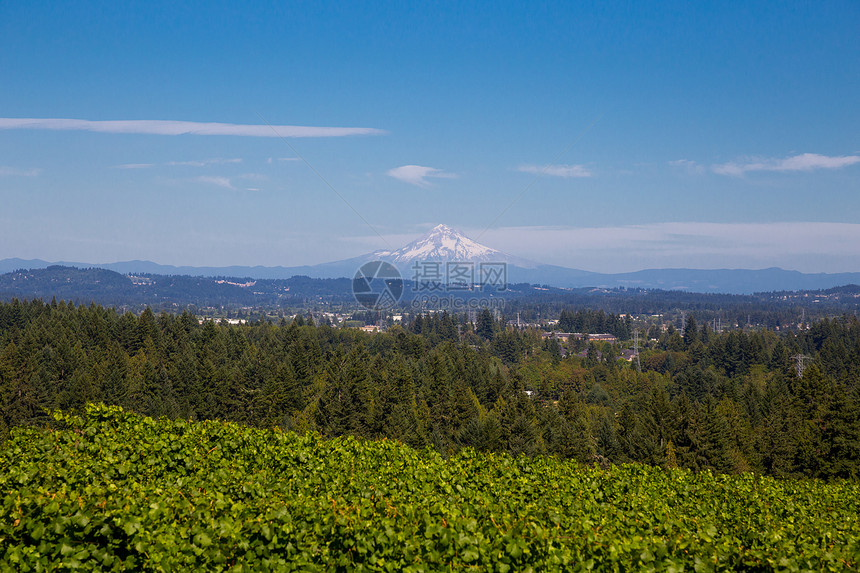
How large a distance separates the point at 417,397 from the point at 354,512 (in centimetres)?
4895

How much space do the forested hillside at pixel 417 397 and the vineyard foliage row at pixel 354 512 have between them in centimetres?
626

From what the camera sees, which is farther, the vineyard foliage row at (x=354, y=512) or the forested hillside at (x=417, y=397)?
the forested hillside at (x=417, y=397)

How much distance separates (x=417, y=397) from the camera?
56.9 meters

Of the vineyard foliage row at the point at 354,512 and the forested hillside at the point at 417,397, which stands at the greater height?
the vineyard foliage row at the point at 354,512

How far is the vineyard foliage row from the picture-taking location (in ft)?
23.0

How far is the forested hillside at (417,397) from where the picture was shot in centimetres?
3706

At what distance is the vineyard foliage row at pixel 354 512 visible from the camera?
7.00 m

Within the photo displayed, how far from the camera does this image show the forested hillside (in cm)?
3706

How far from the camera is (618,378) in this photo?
93.6 metres

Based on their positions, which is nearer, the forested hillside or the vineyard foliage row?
the vineyard foliage row

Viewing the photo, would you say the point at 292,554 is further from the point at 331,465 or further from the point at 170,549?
the point at 331,465

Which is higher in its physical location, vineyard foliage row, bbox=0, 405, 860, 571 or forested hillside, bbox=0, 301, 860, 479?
vineyard foliage row, bbox=0, 405, 860, 571

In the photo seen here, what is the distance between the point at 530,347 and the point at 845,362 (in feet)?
187

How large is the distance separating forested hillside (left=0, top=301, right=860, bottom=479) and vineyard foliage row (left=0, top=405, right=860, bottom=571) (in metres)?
6.26
